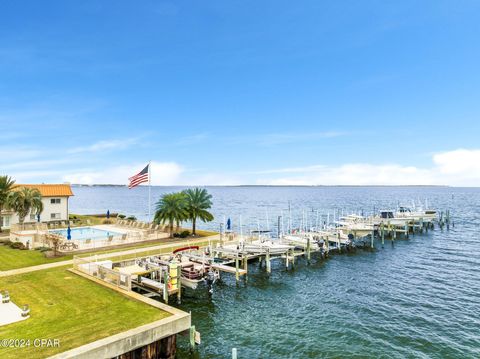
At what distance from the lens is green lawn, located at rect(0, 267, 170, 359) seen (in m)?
15.7

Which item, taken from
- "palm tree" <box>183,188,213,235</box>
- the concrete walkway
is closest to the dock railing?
the concrete walkway

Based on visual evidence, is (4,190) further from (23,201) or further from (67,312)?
(67,312)

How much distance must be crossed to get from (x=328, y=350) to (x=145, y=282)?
1526 centimetres

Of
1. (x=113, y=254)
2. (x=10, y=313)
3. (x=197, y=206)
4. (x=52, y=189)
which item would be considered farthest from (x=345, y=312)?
(x=52, y=189)

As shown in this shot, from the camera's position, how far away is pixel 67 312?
61.8 ft

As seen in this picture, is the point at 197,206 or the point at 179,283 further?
the point at 197,206

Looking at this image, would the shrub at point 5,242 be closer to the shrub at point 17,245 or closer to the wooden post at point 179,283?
the shrub at point 17,245

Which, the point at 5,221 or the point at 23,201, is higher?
the point at 23,201

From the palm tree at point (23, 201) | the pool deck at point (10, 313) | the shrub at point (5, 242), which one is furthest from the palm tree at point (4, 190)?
the pool deck at point (10, 313)

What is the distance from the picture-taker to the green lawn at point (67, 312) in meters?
15.7

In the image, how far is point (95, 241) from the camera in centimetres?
3859

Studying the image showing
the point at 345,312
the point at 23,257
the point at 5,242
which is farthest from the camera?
the point at 5,242

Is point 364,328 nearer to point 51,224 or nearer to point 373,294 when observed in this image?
point 373,294

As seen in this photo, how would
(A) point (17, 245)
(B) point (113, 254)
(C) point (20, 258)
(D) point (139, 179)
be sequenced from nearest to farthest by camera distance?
(C) point (20, 258), (B) point (113, 254), (A) point (17, 245), (D) point (139, 179)
